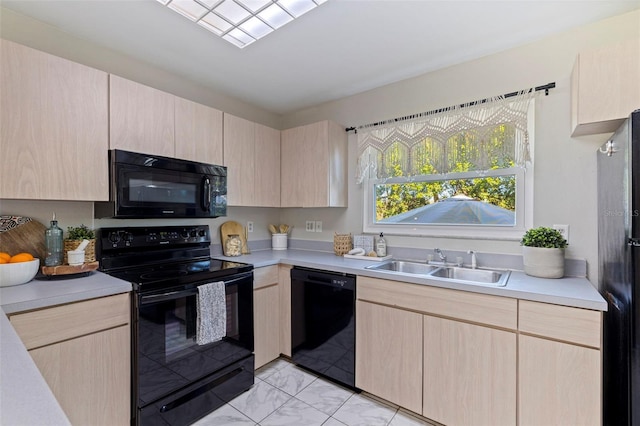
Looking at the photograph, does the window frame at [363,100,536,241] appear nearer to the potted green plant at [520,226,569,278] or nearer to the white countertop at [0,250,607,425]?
the potted green plant at [520,226,569,278]

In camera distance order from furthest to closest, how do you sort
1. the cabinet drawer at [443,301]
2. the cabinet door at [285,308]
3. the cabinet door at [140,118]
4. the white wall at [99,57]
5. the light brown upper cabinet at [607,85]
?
1. the cabinet door at [285,308]
2. the cabinet door at [140,118]
3. the white wall at [99,57]
4. the cabinet drawer at [443,301]
5. the light brown upper cabinet at [607,85]

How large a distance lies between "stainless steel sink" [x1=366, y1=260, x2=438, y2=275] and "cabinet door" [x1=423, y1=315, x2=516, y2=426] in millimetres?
495

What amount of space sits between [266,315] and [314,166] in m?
1.34

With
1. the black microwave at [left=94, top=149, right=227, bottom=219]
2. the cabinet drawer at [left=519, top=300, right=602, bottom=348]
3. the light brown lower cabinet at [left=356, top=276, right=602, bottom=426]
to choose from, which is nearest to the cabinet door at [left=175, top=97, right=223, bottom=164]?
the black microwave at [left=94, top=149, right=227, bottom=219]

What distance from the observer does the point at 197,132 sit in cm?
227

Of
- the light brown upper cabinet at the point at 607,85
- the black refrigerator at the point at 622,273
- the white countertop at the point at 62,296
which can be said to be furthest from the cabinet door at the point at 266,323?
the light brown upper cabinet at the point at 607,85

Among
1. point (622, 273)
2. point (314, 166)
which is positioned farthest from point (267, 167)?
point (622, 273)

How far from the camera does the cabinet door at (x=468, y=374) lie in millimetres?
1555

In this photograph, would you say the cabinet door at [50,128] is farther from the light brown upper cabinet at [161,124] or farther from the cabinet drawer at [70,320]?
the cabinet drawer at [70,320]

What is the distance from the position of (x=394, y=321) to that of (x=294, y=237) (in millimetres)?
1574

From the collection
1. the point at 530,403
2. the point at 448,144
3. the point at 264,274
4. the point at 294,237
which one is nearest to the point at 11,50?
the point at 264,274

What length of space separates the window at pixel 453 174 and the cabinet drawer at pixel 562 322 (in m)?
0.70

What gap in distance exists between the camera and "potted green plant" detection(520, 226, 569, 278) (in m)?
1.75

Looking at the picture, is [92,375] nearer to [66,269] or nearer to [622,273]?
[66,269]
